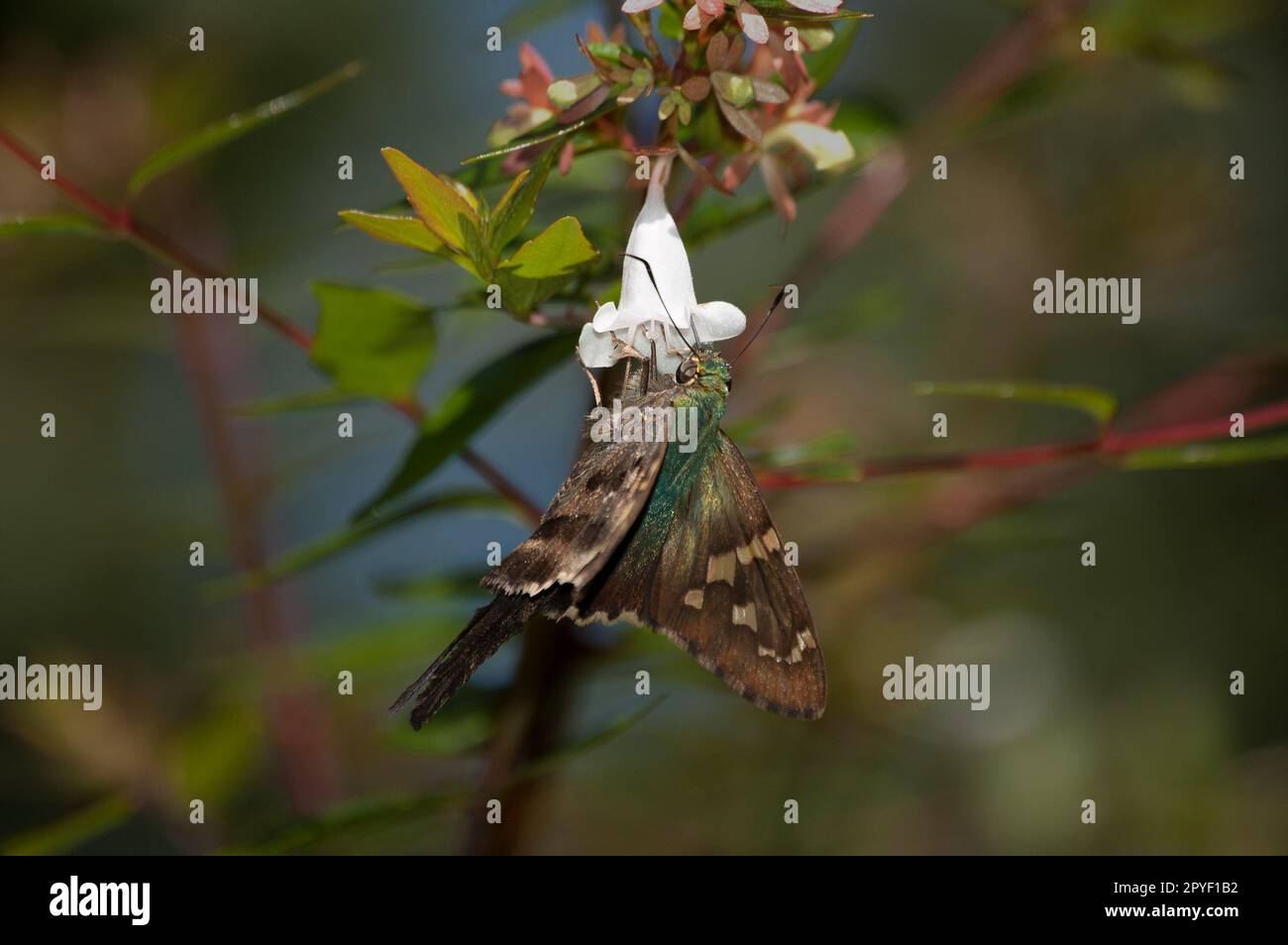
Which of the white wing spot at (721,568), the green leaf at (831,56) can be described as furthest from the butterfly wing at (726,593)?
the green leaf at (831,56)

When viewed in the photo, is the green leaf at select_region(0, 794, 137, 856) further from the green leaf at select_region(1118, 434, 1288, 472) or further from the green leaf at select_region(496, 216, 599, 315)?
the green leaf at select_region(1118, 434, 1288, 472)

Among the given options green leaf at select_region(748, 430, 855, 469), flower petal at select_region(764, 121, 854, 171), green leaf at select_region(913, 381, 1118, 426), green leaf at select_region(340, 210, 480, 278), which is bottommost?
green leaf at select_region(748, 430, 855, 469)

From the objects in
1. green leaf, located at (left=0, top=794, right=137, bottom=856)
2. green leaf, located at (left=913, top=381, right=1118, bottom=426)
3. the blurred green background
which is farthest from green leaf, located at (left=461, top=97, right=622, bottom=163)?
green leaf, located at (left=0, top=794, right=137, bottom=856)

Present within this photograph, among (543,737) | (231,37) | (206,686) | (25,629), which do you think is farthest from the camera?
(231,37)

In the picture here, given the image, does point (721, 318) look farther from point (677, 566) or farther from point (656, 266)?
point (677, 566)

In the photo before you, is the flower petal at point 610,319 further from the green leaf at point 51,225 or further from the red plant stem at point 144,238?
the green leaf at point 51,225

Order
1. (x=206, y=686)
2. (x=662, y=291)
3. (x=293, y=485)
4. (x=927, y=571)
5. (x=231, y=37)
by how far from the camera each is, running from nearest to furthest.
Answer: (x=662, y=291) → (x=293, y=485) → (x=206, y=686) → (x=927, y=571) → (x=231, y=37)

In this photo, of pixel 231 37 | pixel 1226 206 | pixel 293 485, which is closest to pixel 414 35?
pixel 231 37

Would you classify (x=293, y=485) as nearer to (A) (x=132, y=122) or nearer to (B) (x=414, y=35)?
(A) (x=132, y=122)
